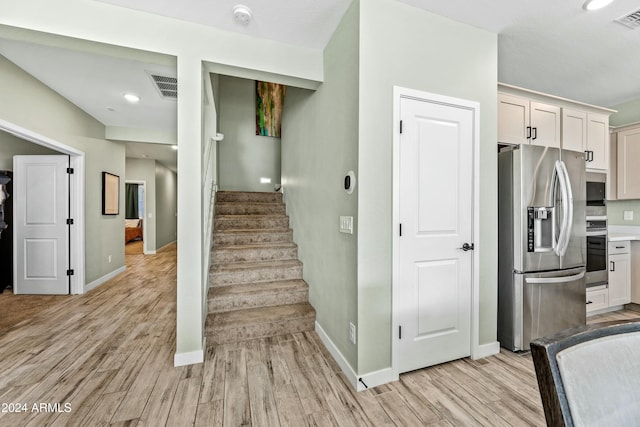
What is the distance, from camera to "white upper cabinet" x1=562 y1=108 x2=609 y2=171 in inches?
116

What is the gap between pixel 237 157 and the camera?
513cm

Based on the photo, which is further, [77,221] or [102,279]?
[102,279]

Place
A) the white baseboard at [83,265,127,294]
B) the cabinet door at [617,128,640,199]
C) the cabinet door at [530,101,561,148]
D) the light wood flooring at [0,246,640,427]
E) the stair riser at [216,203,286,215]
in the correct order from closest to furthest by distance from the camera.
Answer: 1. the light wood flooring at [0,246,640,427]
2. the cabinet door at [530,101,561,148]
3. the cabinet door at [617,128,640,199]
4. the white baseboard at [83,265,127,294]
5. the stair riser at [216,203,286,215]

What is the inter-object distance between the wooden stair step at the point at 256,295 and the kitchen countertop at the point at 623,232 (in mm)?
3735

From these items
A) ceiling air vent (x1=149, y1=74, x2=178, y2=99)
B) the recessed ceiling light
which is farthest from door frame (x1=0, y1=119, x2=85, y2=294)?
ceiling air vent (x1=149, y1=74, x2=178, y2=99)

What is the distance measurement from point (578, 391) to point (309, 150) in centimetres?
261

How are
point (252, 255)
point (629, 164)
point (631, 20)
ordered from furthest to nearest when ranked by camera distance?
point (629, 164), point (252, 255), point (631, 20)

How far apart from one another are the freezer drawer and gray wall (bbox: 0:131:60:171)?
21.2 ft

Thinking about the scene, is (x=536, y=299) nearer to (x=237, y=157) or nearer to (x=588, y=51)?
(x=588, y=51)

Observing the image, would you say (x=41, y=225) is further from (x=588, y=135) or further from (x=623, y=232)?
(x=623, y=232)

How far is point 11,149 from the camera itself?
3.90 metres

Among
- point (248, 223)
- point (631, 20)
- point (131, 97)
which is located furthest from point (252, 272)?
point (631, 20)

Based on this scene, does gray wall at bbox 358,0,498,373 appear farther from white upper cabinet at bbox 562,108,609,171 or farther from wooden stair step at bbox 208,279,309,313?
white upper cabinet at bbox 562,108,609,171

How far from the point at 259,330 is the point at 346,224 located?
1370 mm
